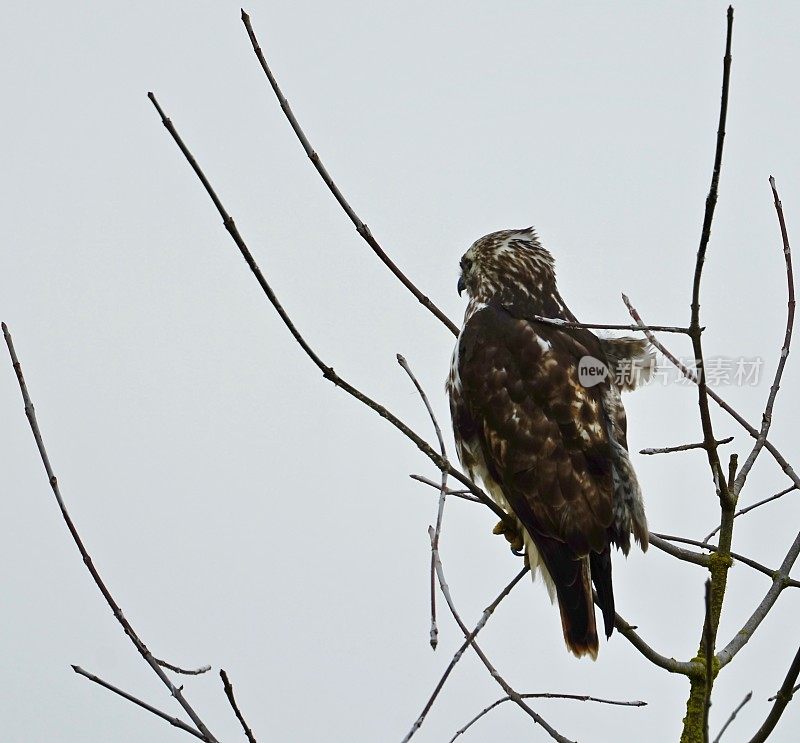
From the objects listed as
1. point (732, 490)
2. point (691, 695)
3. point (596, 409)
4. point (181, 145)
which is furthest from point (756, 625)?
point (181, 145)

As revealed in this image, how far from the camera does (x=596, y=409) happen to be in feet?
14.7

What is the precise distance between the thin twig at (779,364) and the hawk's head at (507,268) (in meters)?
1.90

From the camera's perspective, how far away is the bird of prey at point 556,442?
4.29 metres

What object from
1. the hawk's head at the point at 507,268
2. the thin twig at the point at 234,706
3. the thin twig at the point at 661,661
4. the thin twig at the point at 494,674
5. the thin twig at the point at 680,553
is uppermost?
the hawk's head at the point at 507,268

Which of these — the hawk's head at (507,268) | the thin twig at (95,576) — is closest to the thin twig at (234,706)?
the thin twig at (95,576)

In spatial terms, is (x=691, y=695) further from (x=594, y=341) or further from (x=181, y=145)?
(x=181, y=145)

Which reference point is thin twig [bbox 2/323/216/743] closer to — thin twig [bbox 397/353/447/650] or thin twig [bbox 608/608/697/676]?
thin twig [bbox 397/353/447/650]

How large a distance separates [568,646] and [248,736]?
1.89 metres

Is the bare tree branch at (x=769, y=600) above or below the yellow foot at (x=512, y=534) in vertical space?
below

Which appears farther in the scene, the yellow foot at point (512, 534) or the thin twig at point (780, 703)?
the yellow foot at point (512, 534)

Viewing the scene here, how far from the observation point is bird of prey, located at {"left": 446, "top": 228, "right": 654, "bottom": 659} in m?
4.29

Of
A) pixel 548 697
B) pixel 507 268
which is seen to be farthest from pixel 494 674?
pixel 507 268

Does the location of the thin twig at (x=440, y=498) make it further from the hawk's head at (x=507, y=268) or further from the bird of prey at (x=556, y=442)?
the hawk's head at (x=507, y=268)

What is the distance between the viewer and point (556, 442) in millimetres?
4438
